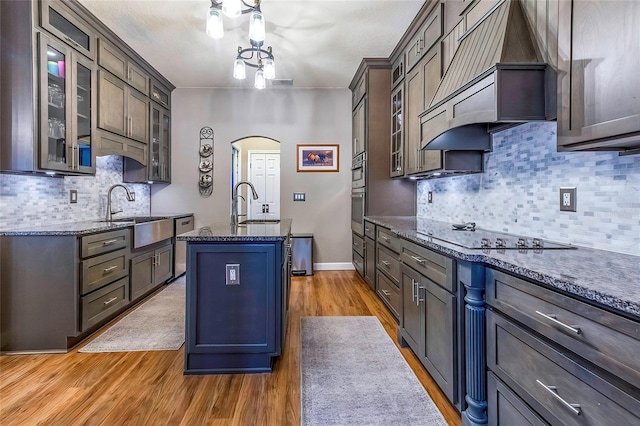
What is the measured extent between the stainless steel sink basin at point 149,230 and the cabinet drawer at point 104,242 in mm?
130

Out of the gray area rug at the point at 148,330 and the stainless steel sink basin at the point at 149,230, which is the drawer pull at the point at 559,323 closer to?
the gray area rug at the point at 148,330

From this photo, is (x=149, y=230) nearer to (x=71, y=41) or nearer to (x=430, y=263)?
(x=71, y=41)

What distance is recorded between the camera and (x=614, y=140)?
110cm

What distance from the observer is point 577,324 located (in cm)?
92

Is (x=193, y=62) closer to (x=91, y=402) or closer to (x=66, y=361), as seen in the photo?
(x=66, y=361)

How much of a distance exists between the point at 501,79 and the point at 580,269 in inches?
35.0

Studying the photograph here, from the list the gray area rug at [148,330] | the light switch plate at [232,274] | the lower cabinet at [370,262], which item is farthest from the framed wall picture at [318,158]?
the light switch plate at [232,274]

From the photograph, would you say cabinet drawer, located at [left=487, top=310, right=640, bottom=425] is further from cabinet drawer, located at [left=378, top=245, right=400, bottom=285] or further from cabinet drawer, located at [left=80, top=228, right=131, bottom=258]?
cabinet drawer, located at [left=80, top=228, right=131, bottom=258]

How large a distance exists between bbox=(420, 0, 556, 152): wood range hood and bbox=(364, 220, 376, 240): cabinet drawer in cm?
170

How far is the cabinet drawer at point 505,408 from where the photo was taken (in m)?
1.11

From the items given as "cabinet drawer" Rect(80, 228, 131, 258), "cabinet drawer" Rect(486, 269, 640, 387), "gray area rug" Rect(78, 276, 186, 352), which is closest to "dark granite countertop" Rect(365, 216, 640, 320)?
"cabinet drawer" Rect(486, 269, 640, 387)

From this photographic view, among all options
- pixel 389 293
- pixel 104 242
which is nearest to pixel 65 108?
pixel 104 242

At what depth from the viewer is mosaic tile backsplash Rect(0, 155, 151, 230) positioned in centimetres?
253

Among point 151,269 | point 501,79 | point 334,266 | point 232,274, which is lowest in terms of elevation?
point 334,266
